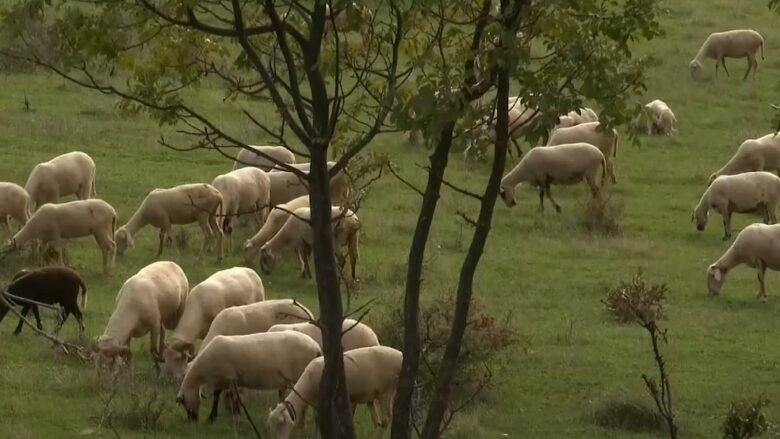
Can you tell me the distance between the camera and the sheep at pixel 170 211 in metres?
20.0

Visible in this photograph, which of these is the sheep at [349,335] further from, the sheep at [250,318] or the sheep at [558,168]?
the sheep at [558,168]

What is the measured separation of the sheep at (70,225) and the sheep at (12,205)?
0.94 meters

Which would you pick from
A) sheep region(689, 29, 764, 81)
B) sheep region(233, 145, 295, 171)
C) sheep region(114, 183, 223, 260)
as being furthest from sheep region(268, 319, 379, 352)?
sheep region(689, 29, 764, 81)

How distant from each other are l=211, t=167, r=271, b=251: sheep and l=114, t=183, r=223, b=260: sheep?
1.56ft

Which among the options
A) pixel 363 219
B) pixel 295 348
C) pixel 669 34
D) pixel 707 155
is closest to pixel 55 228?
pixel 363 219

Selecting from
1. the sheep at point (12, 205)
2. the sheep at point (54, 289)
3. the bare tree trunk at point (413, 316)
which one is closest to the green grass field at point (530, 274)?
the sheep at point (54, 289)

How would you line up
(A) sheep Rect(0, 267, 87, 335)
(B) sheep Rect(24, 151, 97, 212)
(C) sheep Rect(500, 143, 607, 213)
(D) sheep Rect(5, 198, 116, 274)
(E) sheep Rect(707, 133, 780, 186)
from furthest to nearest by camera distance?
(E) sheep Rect(707, 133, 780, 186)
(C) sheep Rect(500, 143, 607, 213)
(B) sheep Rect(24, 151, 97, 212)
(D) sheep Rect(5, 198, 116, 274)
(A) sheep Rect(0, 267, 87, 335)

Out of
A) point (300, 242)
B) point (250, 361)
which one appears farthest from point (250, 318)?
point (300, 242)

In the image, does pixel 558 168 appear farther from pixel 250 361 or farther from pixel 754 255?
pixel 250 361

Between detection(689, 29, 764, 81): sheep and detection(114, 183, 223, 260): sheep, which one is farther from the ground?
detection(689, 29, 764, 81): sheep

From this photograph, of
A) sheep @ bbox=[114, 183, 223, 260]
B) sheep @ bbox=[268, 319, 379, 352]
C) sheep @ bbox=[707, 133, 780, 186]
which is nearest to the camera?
sheep @ bbox=[268, 319, 379, 352]

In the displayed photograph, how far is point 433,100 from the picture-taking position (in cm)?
899

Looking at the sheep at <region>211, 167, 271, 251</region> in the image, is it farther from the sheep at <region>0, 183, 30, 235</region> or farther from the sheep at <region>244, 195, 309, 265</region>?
the sheep at <region>0, 183, 30, 235</region>

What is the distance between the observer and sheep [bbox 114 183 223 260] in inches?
789
